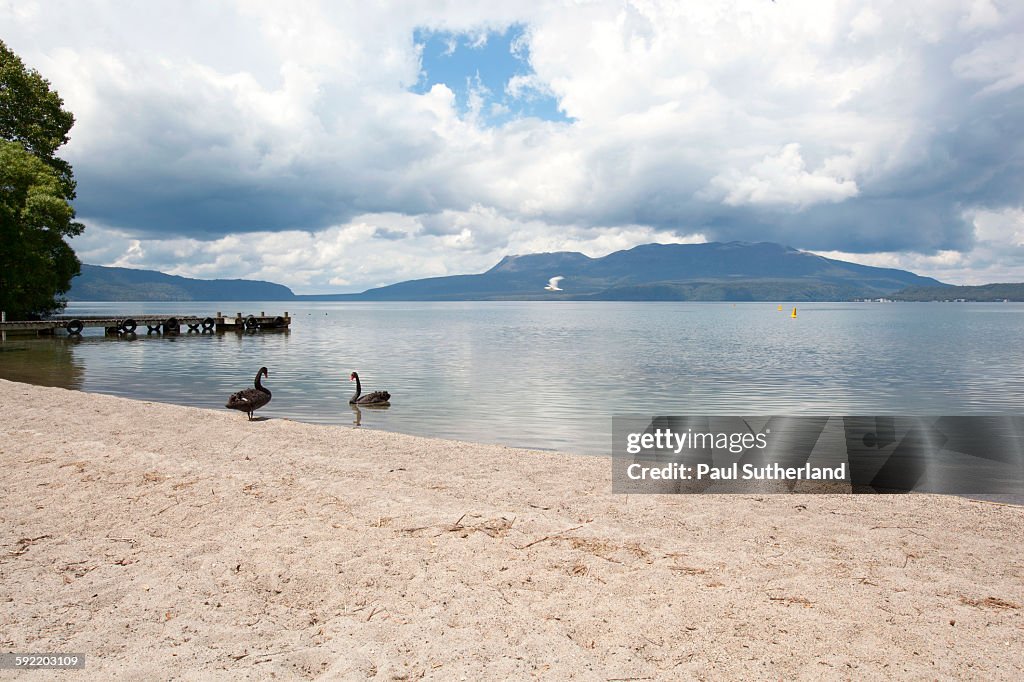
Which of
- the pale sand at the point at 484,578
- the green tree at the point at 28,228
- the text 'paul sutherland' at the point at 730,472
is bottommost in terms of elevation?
the text 'paul sutherland' at the point at 730,472

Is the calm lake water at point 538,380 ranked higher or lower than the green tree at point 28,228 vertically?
lower

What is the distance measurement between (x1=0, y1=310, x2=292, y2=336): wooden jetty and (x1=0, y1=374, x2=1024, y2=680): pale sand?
59974mm

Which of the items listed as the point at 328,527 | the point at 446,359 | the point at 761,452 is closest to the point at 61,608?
the point at 328,527

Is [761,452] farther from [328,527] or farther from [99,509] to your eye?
[99,509]

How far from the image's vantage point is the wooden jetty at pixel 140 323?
62.2m

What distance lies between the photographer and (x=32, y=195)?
5244 cm

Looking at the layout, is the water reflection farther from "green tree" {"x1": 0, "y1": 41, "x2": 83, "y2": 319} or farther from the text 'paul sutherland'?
the text 'paul sutherland'

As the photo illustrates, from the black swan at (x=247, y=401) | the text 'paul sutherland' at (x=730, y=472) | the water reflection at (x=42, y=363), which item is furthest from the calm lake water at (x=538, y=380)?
the text 'paul sutherland' at (x=730, y=472)

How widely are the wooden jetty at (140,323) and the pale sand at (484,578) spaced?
Result: 197 ft

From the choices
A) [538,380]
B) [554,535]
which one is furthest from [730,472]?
[538,380]

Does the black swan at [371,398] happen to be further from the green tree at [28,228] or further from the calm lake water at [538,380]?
the green tree at [28,228]

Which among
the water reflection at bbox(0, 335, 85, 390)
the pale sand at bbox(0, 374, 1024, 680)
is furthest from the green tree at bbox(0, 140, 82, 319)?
the pale sand at bbox(0, 374, 1024, 680)

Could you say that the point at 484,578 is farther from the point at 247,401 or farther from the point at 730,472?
the point at 247,401

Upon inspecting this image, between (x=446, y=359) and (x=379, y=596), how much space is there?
42.4 m
